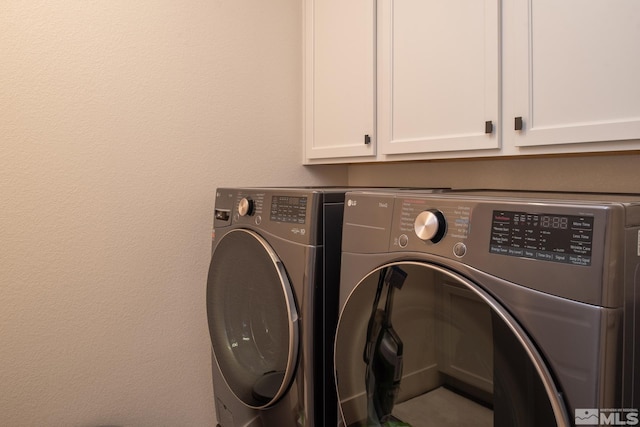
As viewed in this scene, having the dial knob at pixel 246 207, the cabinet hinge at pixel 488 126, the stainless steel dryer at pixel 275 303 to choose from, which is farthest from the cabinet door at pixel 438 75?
the dial knob at pixel 246 207

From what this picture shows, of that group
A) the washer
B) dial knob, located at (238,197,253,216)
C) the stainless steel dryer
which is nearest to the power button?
the washer

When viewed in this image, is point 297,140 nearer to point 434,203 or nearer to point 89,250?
point 89,250

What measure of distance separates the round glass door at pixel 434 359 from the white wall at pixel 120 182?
92 cm

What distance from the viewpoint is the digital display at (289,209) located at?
1248 millimetres

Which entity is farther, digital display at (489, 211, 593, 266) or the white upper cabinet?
the white upper cabinet

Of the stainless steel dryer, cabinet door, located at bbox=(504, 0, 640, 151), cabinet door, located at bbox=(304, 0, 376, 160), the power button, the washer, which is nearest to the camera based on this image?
the washer

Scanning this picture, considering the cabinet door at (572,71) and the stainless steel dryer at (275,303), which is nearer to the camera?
the cabinet door at (572,71)

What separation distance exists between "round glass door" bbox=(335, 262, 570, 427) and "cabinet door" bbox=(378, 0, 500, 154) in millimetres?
611

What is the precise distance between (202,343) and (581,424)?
57.6 inches

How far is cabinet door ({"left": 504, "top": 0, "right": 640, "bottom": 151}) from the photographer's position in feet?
3.35

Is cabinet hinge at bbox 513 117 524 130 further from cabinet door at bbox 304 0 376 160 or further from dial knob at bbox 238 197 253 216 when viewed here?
dial knob at bbox 238 197 253 216

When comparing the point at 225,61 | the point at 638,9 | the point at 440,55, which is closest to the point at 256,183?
the point at 225,61

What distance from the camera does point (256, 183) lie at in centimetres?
195

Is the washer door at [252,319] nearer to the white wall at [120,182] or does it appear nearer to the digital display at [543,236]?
the white wall at [120,182]
